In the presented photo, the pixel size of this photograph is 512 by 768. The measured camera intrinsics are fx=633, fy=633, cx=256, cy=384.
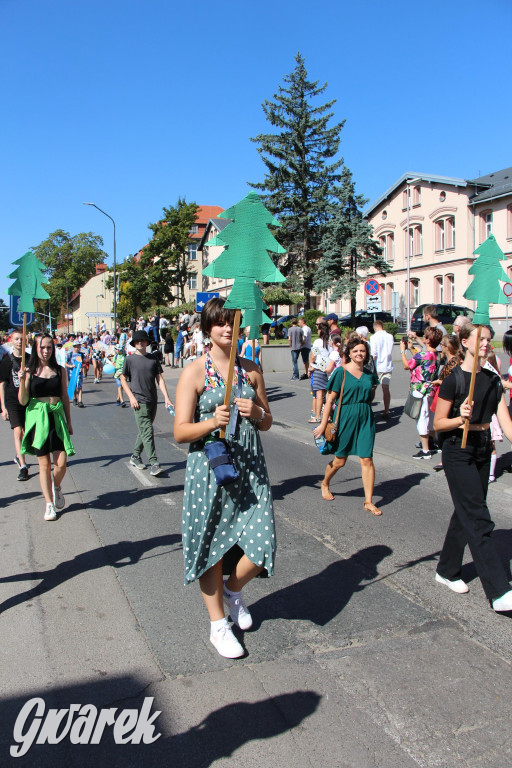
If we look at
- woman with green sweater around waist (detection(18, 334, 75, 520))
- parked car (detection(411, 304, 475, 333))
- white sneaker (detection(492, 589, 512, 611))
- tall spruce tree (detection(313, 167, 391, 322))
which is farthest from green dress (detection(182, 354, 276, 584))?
tall spruce tree (detection(313, 167, 391, 322))

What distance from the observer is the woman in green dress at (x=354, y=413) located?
6.52m

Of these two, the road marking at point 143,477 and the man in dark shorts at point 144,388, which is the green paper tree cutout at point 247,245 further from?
the man in dark shorts at point 144,388

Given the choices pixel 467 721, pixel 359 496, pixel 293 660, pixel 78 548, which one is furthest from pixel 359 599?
pixel 359 496

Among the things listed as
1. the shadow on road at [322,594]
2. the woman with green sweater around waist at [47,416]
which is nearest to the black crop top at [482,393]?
the shadow on road at [322,594]

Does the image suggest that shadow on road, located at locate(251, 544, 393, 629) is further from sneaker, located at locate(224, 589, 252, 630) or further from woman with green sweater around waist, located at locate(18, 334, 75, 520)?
woman with green sweater around waist, located at locate(18, 334, 75, 520)

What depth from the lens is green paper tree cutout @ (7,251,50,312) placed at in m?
5.81

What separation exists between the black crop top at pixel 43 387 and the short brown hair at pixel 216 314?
10.9ft

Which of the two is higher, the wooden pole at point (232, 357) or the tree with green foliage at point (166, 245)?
the tree with green foliage at point (166, 245)

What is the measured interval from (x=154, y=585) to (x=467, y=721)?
2.32 meters

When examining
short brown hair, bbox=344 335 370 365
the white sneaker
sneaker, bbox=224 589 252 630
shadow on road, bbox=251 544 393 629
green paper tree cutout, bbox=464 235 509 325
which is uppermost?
green paper tree cutout, bbox=464 235 509 325

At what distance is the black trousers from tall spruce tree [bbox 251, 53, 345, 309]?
114 feet

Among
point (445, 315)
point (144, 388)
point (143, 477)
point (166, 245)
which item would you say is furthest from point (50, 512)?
point (166, 245)

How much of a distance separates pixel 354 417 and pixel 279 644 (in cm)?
335

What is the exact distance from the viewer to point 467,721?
2.86m
